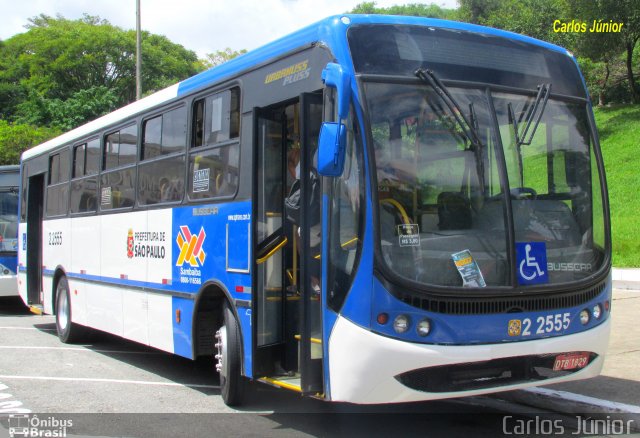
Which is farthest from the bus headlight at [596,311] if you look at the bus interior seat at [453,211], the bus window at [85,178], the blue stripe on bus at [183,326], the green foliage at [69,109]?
the green foliage at [69,109]

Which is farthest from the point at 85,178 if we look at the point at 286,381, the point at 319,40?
the point at 319,40

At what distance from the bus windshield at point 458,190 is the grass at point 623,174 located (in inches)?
431

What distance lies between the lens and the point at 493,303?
5.23 meters

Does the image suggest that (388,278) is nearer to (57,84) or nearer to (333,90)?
(333,90)

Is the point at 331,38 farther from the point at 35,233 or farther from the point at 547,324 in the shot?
the point at 35,233

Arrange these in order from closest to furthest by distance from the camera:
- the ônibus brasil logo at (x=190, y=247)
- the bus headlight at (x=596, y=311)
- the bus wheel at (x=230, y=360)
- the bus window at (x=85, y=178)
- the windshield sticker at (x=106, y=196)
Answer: the bus headlight at (x=596, y=311)
the bus wheel at (x=230, y=360)
the ônibus brasil logo at (x=190, y=247)
the windshield sticker at (x=106, y=196)
the bus window at (x=85, y=178)

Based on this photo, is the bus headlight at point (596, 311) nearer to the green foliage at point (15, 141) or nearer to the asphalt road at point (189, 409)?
the asphalt road at point (189, 409)

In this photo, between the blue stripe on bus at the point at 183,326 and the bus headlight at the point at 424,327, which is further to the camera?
the blue stripe on bus at the point at 183,326

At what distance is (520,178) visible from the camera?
18.2 ft

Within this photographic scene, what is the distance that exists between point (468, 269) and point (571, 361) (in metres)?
1.20

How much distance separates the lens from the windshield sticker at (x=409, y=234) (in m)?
5.16

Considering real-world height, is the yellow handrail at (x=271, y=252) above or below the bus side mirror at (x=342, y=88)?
below

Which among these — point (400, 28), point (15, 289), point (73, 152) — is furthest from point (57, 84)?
point (400, 28)

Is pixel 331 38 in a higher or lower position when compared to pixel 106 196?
higher
